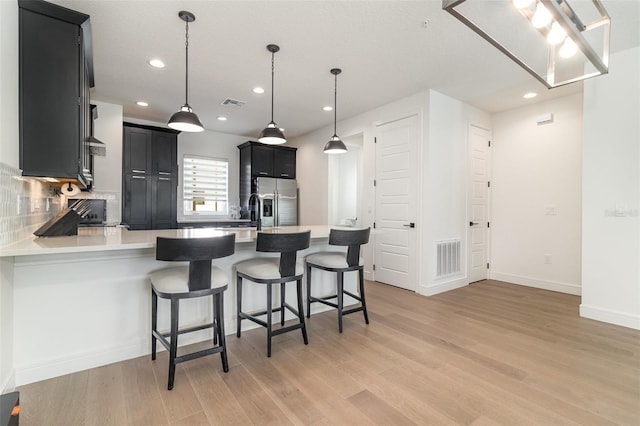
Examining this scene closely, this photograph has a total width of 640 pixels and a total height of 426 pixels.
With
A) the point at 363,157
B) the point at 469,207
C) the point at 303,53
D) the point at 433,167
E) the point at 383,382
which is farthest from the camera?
the point at 363,157

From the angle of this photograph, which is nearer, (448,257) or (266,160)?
(448,257)

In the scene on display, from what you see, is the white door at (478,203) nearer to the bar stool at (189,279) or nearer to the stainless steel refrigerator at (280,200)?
the stainless steel refrigerator at (280,200)

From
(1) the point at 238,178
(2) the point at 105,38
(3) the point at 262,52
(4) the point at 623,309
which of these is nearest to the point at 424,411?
(4) the point at 623,309

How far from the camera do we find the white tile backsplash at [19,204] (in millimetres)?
1799

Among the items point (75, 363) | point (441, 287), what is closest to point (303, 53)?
point (75, 363)

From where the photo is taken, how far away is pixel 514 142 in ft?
15.5

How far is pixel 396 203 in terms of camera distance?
4438 millimetres

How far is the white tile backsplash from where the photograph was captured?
1.80 m

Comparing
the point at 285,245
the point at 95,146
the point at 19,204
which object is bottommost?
the point at 285,245

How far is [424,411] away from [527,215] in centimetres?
407

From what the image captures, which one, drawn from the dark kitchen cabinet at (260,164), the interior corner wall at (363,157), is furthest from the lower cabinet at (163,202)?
the interior corner wall at (363,157)

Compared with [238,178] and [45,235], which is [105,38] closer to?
[45,235]

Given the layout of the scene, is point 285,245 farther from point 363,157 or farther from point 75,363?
point 363,157

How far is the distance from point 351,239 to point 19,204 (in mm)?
2603
